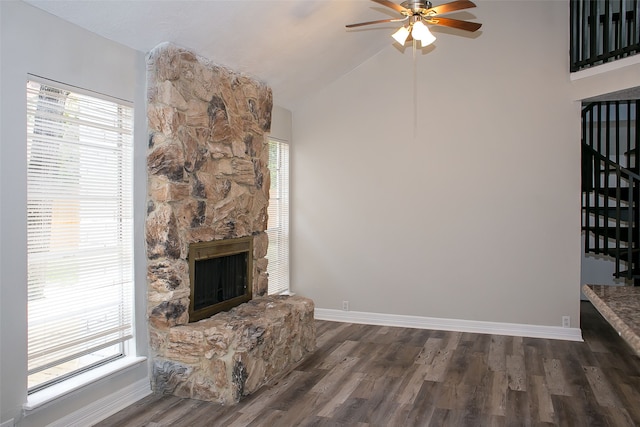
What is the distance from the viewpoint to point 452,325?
227 inches

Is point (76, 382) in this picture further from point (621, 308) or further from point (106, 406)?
point (621, 308)

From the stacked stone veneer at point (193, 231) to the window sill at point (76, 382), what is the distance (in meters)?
0.25

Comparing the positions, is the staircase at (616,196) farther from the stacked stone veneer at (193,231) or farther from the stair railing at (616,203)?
the stacked stone veneer at (193,231)

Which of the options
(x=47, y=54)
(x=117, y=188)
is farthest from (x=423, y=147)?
(x=47, y=54)

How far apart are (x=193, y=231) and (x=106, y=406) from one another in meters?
1.43

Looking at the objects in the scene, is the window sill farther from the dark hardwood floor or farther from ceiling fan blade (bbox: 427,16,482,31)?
ceiling fan blade (bbox: 427,16,482,31)

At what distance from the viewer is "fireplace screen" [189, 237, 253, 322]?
4109 millimetres

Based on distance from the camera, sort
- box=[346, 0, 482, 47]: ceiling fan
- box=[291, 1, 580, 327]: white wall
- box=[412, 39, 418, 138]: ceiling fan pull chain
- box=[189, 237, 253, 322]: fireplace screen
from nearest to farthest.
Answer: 1. box=[346, 0, 482, 47]: ceiling fan
2. box=[189, 237, 253, 322]: fireplace screen
3. box=[291, 1, 580, 327]: white wall
4. box=[412, 39, 418, 138]: ceiling fan pull chain

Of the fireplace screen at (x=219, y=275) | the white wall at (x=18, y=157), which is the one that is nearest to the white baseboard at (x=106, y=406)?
the white wall at (x=18, y=157)

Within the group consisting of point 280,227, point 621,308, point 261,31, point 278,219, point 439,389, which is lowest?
point 439,389

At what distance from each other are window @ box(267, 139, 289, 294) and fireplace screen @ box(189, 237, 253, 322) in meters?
1.25

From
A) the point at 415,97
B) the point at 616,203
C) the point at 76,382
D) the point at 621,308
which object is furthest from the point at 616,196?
the point at 76,382

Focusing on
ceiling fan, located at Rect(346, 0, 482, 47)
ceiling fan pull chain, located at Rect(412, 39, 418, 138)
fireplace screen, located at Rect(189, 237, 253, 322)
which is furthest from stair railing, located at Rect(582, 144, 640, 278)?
fireplace screen, located at Rect(189, 237, 253, 322)

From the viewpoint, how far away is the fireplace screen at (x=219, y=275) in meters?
4.11
